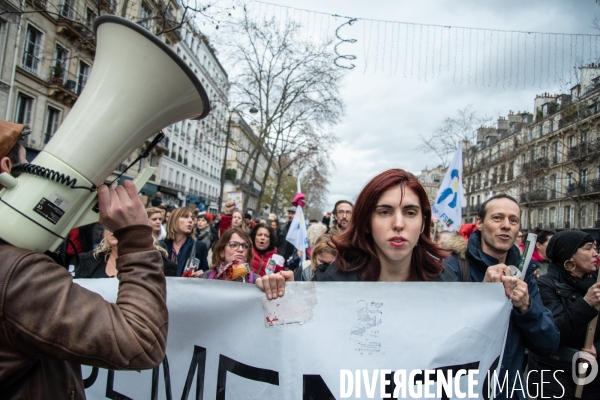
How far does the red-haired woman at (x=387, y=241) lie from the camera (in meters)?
1.93

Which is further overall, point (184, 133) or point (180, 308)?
point (184, 133)

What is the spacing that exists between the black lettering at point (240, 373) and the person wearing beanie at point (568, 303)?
1920 millimetres

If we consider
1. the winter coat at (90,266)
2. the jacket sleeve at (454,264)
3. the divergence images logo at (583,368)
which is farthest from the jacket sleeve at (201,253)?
the divergence images logo at (583,368)

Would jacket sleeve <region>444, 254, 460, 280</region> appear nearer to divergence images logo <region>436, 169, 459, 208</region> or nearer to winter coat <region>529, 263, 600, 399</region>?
winter coat <region>529, 263, 600, 399</region>

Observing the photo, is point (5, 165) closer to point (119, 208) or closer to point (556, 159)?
point (119, 208)

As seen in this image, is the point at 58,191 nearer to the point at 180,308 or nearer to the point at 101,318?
the point at 101,318

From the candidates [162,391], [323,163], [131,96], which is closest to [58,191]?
[131,96]

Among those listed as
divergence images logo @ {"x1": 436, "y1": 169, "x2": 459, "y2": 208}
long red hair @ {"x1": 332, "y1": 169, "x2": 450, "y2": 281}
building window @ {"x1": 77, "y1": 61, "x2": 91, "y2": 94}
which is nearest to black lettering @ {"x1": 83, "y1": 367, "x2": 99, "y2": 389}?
long red hair @ {"x1": 332, "y1": 169, "x2": 450, "y2": 281}

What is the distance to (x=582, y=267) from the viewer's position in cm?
301

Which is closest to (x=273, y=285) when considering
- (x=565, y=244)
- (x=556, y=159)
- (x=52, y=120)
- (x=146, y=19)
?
(x=565, y=244)

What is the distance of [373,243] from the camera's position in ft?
6.95

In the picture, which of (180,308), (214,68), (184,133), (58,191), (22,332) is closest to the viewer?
(22,332)

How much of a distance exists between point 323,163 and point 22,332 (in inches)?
1026

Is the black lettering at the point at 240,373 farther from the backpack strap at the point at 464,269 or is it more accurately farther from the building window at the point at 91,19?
the building window at the point at 91,19
